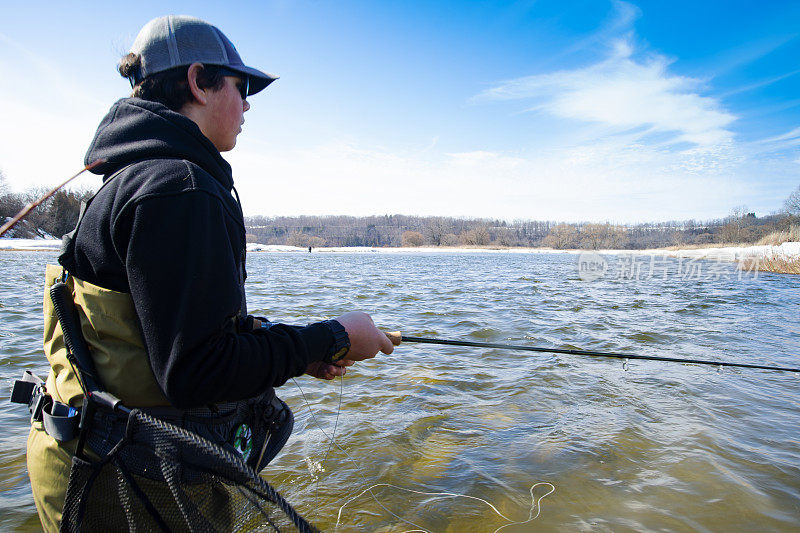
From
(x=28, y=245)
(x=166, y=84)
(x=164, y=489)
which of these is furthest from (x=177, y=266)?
(x=28, y=245)

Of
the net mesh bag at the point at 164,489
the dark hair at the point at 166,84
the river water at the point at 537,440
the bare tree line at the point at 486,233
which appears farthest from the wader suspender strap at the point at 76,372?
the bare tree line at the point at 486,233

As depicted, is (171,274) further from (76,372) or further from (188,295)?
(76,372)

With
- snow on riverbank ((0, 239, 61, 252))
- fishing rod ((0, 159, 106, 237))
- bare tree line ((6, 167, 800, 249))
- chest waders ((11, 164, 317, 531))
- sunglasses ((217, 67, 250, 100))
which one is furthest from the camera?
bare tree line ((6, 167, 800, 249))

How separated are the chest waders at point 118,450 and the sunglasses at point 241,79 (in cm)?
83

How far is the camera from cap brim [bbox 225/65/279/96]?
5.91ft

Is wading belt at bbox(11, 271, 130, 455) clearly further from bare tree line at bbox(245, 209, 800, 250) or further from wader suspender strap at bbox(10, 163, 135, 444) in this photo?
bare tree line at bbox(245, 209, 800, 250)

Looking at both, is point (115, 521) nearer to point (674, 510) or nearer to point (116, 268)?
point (116, 268)

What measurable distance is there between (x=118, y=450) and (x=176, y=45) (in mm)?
1406

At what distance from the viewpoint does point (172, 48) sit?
1659mm

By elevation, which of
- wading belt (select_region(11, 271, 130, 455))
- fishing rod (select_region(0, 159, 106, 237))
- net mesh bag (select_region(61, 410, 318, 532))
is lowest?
net mesh bag (select_region(61, 410, 318, 532))

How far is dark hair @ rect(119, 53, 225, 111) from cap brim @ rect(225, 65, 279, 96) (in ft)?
0.34

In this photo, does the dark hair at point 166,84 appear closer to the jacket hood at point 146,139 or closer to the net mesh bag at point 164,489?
the jacket hood at point 146,139

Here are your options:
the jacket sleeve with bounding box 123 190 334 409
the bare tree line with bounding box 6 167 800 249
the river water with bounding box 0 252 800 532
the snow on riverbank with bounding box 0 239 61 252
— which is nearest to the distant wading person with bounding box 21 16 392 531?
the jacket sleeve with bounding box 123 190 334 409

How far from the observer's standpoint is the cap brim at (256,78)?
5.91 feet
